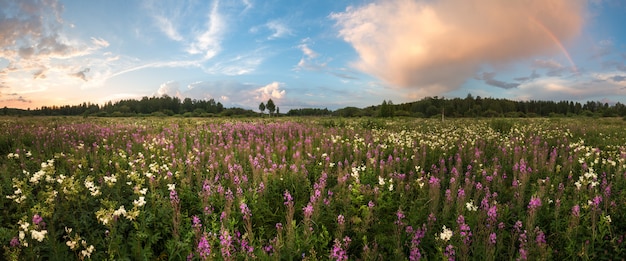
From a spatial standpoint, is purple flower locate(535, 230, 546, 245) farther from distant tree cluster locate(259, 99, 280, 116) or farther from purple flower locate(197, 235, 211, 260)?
distant tree cluster locate(259, 99, 280, 116)

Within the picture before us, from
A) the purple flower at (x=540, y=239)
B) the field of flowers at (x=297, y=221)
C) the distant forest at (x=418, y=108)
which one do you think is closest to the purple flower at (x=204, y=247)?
the field of flowers at (x=297, y=221)

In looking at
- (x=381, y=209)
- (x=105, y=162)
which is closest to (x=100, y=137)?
(x=105, y=162)

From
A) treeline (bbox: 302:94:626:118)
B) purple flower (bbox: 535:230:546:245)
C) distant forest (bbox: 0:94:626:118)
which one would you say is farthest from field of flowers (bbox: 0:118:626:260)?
distant forest (bbox: 0:94:626:118)

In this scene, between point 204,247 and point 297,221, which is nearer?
point 204,247

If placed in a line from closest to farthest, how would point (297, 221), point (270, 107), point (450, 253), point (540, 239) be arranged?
point (450, 253)
point (540, 239)
point (297, 221)
point (270, 107)

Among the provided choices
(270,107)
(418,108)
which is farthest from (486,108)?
(270,107)

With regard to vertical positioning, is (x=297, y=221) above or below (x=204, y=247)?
below

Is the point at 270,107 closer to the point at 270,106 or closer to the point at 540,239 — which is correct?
the point at 270,106

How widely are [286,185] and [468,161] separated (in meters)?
4.87

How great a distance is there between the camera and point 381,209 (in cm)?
444

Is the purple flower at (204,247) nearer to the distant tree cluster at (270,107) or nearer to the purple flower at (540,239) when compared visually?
the purple flower at (540,239)

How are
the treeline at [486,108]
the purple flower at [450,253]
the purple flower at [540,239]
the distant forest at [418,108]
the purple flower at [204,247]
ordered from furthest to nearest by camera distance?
the distant forest at [418,108] → the treeline at [486,108] → the purple flower at [540,239] → the purple flower at [450,253] → the purple flower at [204,247]

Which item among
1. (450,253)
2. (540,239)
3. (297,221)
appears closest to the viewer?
(450,253)

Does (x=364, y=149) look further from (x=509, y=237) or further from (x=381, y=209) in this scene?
(x=509, y=237)
